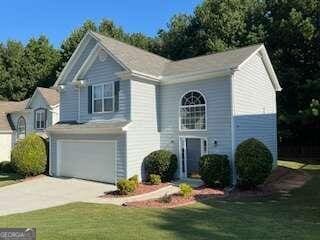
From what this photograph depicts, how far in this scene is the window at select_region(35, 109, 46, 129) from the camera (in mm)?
32000

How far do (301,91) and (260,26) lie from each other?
24.4 feet

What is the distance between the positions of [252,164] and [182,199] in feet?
12.1

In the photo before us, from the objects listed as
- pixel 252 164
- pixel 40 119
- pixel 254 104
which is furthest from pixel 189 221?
pixel 40 119

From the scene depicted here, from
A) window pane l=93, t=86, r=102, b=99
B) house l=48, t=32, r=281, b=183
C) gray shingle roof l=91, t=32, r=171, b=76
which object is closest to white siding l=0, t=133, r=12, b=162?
house l=48, t=32, r=281, b=183

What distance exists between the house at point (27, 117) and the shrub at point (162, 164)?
1219 centimetres

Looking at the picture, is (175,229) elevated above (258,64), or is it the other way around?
(258,64)

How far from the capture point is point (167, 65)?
24.9m

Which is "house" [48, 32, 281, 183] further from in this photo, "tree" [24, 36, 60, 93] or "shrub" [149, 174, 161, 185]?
"tree" [24, 36, 60, 93]

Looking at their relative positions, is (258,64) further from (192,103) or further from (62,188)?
(62,188)

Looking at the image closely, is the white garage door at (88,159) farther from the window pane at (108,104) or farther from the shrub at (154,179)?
the shrub at (154,179)

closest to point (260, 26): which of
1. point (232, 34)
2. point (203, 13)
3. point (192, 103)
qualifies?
point (232, 34)

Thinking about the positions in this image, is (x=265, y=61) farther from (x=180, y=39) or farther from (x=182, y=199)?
(x=180, y=39)

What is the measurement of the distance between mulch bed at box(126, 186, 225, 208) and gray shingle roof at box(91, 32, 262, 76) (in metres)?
5.92

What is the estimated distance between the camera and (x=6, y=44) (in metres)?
52.9
